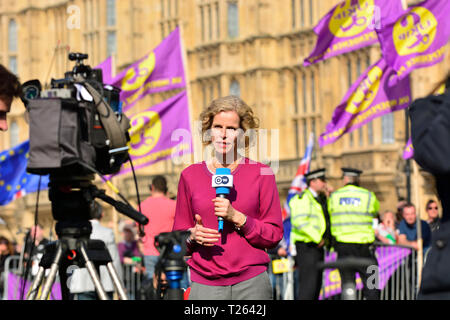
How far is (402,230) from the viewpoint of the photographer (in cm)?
1151

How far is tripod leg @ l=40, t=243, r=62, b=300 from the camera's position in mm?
4803

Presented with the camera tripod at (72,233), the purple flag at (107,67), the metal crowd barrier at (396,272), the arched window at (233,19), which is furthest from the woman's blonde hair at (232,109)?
the arched window at (233,19)

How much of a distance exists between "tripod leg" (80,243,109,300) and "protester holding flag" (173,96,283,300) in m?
0.98

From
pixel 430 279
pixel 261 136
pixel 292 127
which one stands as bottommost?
pixel 430 279

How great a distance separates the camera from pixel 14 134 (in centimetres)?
3816

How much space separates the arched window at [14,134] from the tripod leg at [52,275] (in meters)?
33.5

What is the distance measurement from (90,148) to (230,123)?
4.01ft

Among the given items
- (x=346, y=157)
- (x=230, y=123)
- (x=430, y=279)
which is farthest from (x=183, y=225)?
(x=346, y=157)

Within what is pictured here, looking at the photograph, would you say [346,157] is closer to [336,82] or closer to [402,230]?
[336,82]

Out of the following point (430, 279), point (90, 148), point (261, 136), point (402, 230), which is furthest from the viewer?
point (402, 230)

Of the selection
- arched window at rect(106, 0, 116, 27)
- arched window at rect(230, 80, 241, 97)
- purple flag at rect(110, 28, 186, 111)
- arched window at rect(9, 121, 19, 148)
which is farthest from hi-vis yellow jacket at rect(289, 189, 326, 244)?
arched window at rect(9, 121, 19, 148)

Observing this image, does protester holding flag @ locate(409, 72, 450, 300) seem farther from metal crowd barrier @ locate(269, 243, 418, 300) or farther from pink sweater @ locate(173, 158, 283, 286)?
metal crowd barrier @ locate(269, 243, 418, 300)

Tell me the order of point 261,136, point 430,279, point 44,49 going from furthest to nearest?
point 44,49
point 261,136
point 430,279

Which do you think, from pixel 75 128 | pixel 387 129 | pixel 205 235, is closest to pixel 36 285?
pixel 75 128
